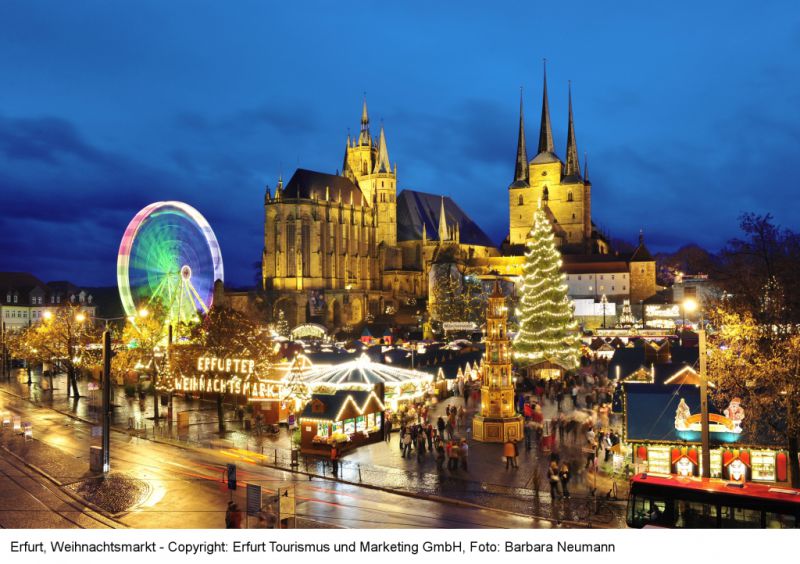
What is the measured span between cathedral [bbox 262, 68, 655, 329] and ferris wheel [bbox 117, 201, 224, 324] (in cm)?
4766

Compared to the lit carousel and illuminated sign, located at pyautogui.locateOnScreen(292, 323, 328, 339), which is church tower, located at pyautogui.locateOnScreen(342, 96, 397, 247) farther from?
the lit carousel

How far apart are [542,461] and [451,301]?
182ft

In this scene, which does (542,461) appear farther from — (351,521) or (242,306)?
(242,306)

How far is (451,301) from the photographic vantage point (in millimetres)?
78000

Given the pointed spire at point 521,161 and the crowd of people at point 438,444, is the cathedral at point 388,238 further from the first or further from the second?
the crowd of people at point 438,444

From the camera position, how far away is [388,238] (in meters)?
112

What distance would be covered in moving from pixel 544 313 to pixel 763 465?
2387 centimetres

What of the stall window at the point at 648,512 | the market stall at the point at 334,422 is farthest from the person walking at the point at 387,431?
the stall window at the point at 648,512

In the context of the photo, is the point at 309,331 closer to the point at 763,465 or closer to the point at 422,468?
the point at 422,468

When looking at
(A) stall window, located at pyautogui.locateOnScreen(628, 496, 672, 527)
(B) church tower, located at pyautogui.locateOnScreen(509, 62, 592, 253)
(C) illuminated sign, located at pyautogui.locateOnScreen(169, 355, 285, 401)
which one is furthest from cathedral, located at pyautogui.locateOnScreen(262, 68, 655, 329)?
(A) stall window, located at pyautogui.locateOnScreen(628, 496, 672, 527)

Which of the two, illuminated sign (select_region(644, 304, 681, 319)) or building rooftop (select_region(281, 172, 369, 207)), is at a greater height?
building rooftop (select_region(281, 172, 369, 207))

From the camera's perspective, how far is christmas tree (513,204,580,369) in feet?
140

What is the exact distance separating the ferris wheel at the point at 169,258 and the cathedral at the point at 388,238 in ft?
156
